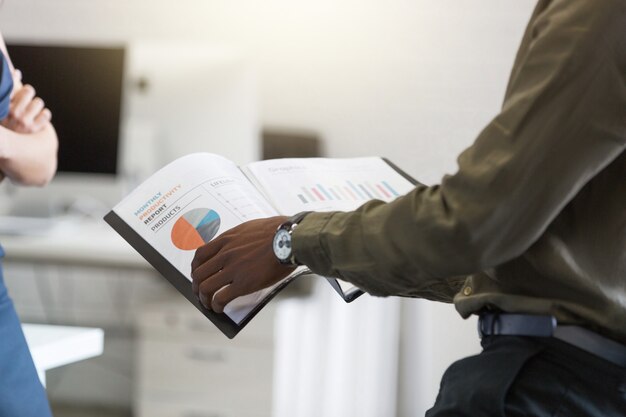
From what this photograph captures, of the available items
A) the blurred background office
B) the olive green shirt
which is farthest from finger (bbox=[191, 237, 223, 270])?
the blurred background office

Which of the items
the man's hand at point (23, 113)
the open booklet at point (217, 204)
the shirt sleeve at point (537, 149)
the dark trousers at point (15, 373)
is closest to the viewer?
the shirt sleeve at point (537, 149)

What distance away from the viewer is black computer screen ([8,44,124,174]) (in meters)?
3.30

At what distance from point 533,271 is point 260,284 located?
0.96 feet

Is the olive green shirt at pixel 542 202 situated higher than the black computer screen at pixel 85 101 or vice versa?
the olive green shirt at pixel 542 202

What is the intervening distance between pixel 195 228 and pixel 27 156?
0.65 metres

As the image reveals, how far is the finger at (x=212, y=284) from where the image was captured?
3.27 ft

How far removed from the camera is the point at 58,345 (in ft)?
5.82

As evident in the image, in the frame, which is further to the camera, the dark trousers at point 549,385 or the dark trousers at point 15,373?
the dark trousers at point 15,373

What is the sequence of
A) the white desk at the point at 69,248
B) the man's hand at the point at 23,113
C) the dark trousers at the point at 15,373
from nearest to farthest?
the dark trousers at the point at 15,373, the man's hand at the point at 23,113, the white desk at the point at 69,248

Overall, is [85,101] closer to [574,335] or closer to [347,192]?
[347,192]

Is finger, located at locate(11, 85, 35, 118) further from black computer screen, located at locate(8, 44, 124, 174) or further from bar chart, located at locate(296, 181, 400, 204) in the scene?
black computer screen, located at locate(8, 44, 124, 174)

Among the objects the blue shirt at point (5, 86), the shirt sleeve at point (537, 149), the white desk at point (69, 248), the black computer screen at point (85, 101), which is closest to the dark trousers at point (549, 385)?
the shirt sleeve at point (537, 149)

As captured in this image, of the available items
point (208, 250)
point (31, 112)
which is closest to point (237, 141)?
point (31, 112)

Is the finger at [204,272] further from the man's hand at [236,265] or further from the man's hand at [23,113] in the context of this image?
the man's hand at [23,113]
